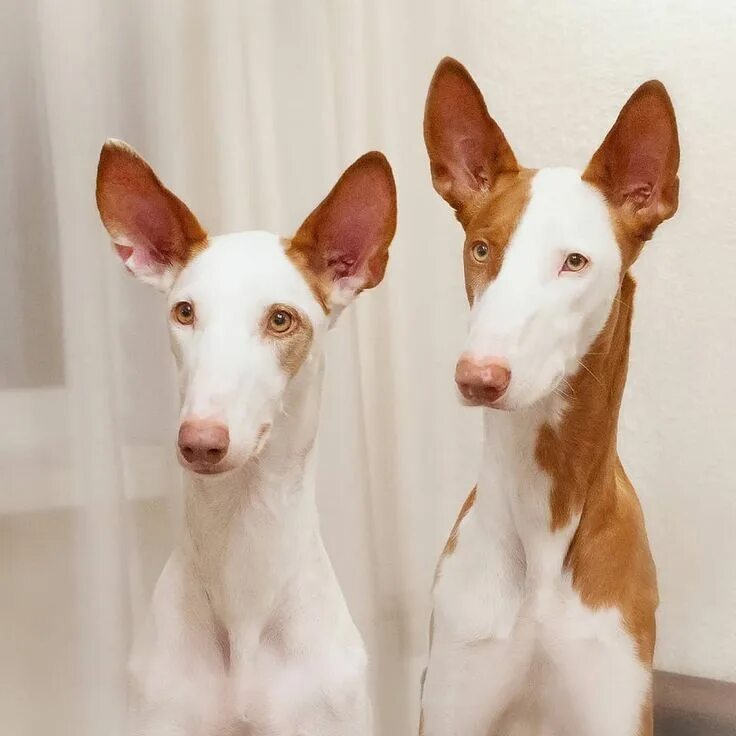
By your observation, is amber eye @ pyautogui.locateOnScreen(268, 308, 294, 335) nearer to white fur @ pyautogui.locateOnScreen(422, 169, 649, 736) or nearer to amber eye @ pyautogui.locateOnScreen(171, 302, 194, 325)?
amber eye @ pyautogui.locateOnScreen(171, 302, 194, 325)

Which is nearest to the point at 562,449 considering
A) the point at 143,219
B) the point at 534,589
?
the point at 534,589

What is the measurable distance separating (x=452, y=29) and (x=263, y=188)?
0.61 metres

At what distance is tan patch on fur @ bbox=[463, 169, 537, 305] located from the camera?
120 cm

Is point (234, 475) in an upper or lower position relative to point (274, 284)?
lower

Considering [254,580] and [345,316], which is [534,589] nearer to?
[254,580]

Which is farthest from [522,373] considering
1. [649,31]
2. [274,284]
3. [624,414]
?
[649,31]

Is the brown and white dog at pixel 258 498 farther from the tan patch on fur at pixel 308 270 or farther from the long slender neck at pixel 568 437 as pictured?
the long slender neck at pixel 568 437

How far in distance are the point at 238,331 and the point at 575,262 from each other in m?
0.39

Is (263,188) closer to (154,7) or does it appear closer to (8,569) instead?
(154,7)

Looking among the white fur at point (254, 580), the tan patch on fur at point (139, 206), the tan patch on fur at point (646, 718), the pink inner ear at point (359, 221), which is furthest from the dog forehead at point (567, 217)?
the tan patch on fur at point (646, 718)

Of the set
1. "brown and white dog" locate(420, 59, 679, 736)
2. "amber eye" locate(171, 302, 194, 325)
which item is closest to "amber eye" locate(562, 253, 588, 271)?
"brown and white dog" locate(420, 59, 679, 736)

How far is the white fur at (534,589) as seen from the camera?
1.18 m

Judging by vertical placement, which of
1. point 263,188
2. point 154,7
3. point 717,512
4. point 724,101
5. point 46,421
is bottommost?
point 717,512

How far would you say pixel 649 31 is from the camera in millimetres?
1997
